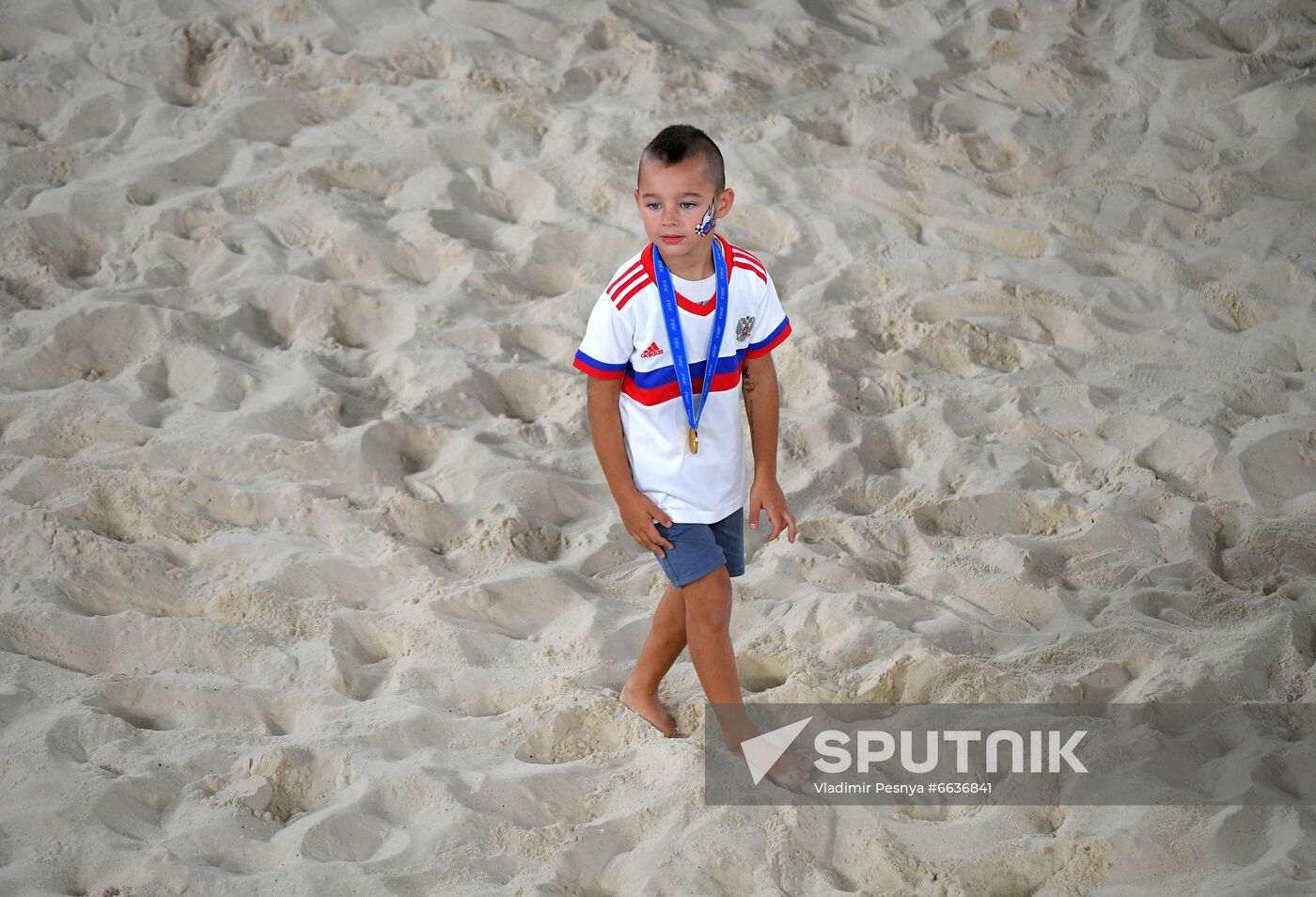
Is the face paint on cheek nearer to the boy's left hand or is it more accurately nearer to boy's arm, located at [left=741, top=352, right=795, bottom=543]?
boy's arm, located at [left=741, top=352, right=795, bottom=543]

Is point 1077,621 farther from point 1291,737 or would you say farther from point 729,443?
point 729,443

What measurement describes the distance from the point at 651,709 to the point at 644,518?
510mm

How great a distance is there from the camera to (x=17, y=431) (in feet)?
11.4

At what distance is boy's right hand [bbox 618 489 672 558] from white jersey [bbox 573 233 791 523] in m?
0.03

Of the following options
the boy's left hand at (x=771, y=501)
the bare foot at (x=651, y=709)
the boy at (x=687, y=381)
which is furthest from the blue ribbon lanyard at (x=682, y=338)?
the bare foot at (x=651, y=709)

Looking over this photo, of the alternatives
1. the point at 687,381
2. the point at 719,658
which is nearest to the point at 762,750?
the point at 719,658

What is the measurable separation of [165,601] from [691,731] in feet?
4.16

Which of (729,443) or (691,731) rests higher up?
(729,443)

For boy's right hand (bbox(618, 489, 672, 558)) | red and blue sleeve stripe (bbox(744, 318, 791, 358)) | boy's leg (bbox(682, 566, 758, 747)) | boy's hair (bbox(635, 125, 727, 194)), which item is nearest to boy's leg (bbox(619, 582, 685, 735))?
boy's leg (bbox(682, 566, 758, 747))

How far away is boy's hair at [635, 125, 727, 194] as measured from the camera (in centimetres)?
235

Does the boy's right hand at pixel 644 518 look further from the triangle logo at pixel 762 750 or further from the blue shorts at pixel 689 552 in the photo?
the triangle logo at pixel 762 750

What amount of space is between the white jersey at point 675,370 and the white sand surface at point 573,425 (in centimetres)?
55

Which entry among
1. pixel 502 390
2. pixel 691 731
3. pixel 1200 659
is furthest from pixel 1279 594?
pixel 502 390

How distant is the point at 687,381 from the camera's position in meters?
2.48
